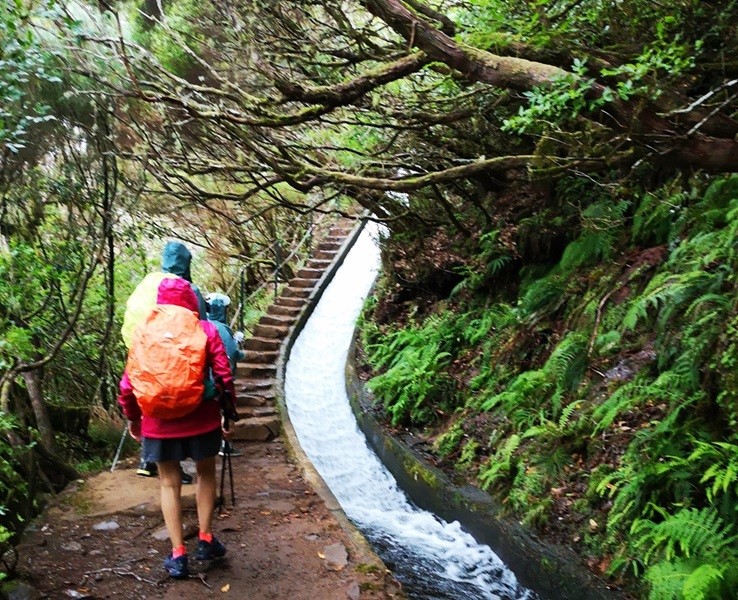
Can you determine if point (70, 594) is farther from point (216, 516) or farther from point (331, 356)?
point (331, 356)

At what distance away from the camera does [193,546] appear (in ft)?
16.6

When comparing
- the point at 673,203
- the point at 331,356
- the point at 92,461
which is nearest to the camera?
the point at 673,203

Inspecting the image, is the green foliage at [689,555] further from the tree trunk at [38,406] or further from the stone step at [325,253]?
the stone step at [325,253]

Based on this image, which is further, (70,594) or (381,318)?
(381,318)

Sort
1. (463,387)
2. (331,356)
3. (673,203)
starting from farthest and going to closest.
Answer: (331,356)
(463,387)
(673,203)

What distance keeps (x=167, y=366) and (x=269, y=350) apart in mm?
7679

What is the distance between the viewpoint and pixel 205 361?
4.24m

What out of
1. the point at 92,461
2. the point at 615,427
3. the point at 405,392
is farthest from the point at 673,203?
the point at 92,461

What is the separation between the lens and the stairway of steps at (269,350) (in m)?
8.60

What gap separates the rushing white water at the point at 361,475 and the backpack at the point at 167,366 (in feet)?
10.4

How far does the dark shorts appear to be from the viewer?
4.25 metres

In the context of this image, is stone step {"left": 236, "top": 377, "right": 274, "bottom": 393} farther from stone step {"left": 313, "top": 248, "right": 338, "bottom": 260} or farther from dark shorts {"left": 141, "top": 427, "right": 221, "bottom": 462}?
stone step {"left": 313, "top": 248, "right": 338, "bottom": 260}

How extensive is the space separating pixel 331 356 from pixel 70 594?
8609 mm

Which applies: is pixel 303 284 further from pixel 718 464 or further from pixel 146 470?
pixel 718 464
